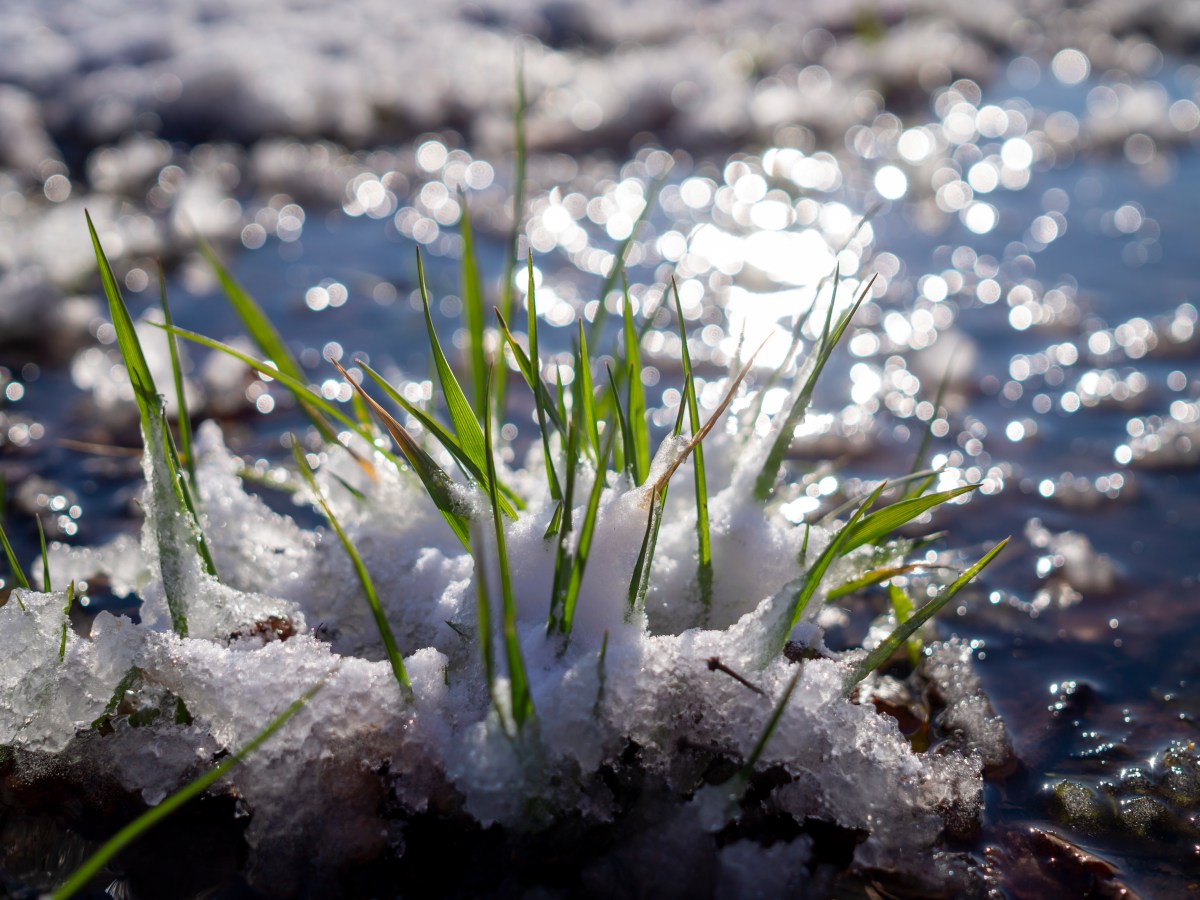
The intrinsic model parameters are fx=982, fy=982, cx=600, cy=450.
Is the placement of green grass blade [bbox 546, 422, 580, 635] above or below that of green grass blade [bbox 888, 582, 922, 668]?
above

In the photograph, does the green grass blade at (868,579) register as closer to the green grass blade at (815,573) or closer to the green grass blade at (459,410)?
the green grass blade at (815,573)

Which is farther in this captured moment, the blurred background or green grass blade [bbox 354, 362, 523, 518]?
the blurred background

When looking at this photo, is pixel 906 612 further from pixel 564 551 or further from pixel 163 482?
pixel 163 482

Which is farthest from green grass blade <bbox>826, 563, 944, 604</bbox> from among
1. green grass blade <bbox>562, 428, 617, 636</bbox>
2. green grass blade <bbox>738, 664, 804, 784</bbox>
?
green grass blade <bbox>562, 428, 617, 636</bbox>

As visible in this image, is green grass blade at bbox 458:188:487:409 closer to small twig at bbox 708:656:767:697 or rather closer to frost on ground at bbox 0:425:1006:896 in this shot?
frost on ground at bbox 0:425:1006:896

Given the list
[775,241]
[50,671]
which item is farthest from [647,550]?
[775,241]

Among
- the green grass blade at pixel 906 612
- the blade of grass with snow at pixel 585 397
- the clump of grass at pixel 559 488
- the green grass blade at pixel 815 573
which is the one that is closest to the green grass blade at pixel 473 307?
the clump of grass at pixel 559 488
